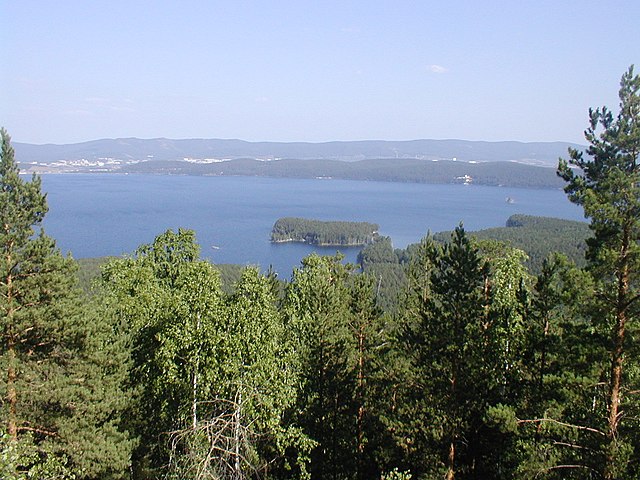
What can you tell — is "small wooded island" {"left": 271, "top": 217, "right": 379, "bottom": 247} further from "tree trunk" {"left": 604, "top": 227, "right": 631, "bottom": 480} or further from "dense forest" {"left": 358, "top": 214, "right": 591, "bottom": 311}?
"tree trunk" {"left": 604, "top": 227, "right": 631, "bottom": 480}

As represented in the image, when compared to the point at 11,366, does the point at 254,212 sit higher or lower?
lower

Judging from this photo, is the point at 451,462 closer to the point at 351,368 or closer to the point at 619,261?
the point at 351,368

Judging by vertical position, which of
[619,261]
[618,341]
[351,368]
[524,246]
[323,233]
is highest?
[619,261]

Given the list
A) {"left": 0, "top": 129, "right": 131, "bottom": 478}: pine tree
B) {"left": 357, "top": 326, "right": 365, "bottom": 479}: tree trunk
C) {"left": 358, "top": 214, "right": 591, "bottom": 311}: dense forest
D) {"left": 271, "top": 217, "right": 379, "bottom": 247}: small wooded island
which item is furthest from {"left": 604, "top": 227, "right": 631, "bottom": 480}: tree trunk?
{"left": 271, "top": 217, "right": 379, "bottom": 247}: small wooded island

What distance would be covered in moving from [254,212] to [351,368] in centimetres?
10234

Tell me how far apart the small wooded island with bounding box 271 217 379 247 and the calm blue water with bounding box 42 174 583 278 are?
122 inches

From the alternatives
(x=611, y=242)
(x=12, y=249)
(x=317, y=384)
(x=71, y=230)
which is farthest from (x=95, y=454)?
(x=71, y=230)

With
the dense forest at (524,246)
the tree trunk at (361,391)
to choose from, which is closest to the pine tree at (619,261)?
the tree trunk at (361,391)

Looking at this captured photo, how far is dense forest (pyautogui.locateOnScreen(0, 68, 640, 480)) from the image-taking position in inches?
245

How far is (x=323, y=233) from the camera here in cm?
8769

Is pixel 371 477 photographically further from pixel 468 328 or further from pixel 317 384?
pixel 468 328

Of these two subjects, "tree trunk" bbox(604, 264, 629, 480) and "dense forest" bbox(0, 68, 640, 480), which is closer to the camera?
"tree trunk" bbox(604, 264, 629, 480)

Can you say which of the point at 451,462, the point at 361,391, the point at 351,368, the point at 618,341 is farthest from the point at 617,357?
the point at 351,368

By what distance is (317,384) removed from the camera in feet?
35.3
